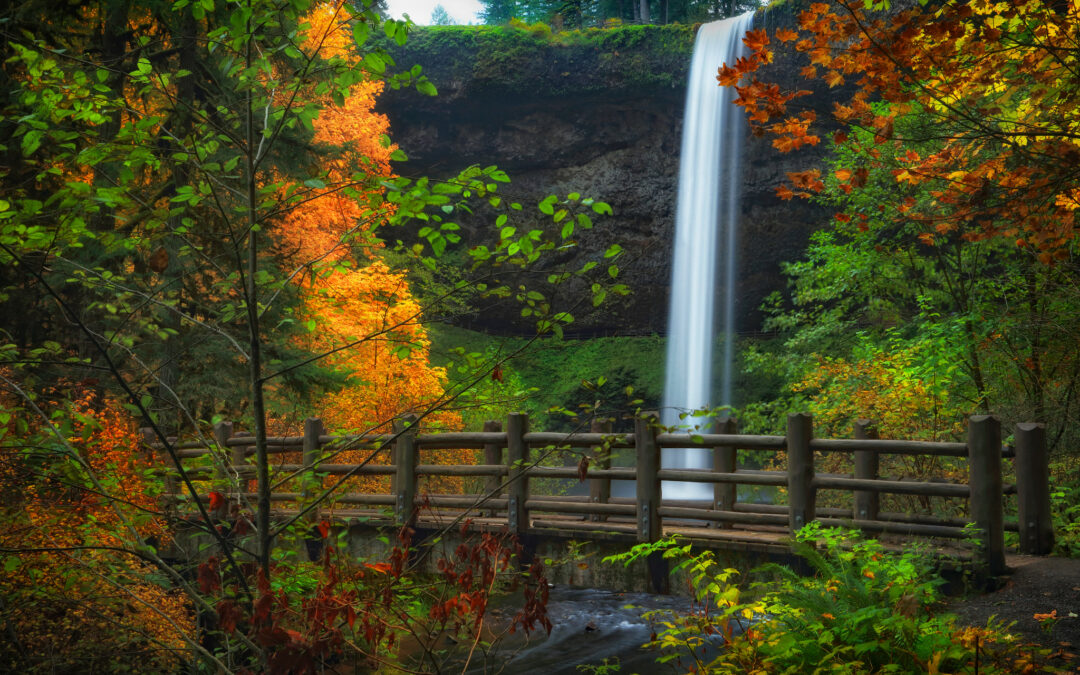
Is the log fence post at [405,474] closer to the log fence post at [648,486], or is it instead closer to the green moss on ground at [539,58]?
the log fence post at [648,486]

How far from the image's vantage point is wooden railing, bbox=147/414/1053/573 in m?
6.38

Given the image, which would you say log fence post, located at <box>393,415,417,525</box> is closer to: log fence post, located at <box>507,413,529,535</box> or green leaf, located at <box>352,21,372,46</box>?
log fence post, located at <box>507,413,529,535</box>

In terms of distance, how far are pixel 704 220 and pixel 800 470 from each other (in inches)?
866

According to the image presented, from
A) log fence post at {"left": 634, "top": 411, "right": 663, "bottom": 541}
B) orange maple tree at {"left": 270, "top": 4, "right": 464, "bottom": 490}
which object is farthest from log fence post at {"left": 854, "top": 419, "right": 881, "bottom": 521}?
orange maple tree at {"left": 270, "top": 4, "right": 464, "bottom": 490}

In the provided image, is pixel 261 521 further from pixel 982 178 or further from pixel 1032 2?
pixel 1032 2

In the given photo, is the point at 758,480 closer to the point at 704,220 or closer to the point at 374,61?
the point at 374,61

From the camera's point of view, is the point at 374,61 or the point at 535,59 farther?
the point at 535,59

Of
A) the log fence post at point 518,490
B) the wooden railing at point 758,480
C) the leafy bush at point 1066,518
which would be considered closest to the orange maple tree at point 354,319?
the wooden railing at point 758,480

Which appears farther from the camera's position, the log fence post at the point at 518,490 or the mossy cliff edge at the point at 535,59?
the mossy cliff edge at the point at 535,59

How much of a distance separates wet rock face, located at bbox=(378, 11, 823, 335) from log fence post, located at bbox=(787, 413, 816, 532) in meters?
21.9

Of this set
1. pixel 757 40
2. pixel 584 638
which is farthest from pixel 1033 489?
pixel 584 638

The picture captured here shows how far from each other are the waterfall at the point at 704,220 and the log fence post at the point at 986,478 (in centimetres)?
2064

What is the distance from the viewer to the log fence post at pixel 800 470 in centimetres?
712

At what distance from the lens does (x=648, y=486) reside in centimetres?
780
